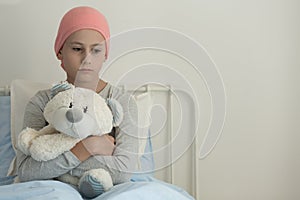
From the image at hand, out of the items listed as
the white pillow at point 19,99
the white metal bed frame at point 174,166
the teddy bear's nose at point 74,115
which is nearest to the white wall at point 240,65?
the white metal bed frame at point 174,166

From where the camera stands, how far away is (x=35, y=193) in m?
1.08

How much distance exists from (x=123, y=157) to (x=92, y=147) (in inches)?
3.4

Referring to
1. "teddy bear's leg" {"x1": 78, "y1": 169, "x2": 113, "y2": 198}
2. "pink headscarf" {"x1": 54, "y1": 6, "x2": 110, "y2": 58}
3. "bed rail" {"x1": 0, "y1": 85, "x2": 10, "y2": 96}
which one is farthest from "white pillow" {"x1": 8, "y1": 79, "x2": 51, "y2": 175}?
"teddy bear's leg" {"x1": 78, "y1": 169, "x2": 113, "y2": 198}

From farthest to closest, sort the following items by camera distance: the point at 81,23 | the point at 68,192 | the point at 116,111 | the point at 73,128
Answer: the point at 81,23 → the point at 116,111 → the point at 73,128 → the point at 68,192

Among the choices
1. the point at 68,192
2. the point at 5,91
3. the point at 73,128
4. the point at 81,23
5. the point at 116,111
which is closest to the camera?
the point at 68,192

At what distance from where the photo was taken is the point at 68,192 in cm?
111

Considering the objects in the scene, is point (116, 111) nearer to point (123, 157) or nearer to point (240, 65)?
point (123, 157)

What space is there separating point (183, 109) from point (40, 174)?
29.0 inches

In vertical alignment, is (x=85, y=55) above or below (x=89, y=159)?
above

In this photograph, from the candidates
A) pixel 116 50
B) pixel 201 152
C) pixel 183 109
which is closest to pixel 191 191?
pixel 201 152

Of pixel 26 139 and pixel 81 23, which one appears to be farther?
pixel 81 23

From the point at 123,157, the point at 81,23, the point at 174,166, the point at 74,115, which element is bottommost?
the point at 174,166

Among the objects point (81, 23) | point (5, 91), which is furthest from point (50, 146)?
point (5, 91)

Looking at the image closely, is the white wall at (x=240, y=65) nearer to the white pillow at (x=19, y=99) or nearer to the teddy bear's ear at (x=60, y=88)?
the white pillow at (x=19, y=99)
